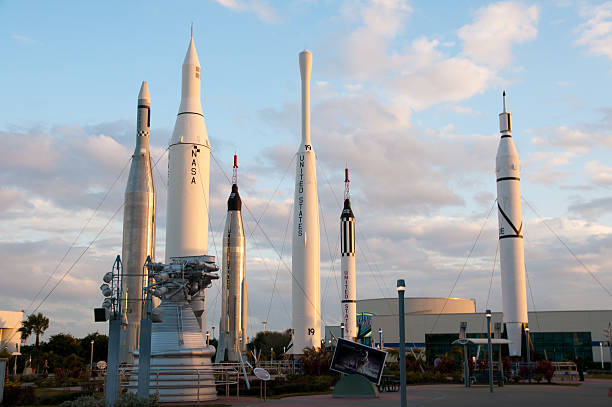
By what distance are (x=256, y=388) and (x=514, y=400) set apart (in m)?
12.6

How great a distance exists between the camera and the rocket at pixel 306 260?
45312 millimetres

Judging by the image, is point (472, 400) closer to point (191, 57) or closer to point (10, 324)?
point (191, 57)

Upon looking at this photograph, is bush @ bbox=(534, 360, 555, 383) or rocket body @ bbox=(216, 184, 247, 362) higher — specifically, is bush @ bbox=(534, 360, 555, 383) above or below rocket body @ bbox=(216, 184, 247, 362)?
below

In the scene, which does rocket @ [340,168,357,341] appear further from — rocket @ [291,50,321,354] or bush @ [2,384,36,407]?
bush @ [2,384,36,407]

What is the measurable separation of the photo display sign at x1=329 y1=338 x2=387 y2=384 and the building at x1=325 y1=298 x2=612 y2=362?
37069 mm

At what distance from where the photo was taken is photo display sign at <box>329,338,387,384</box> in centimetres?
2597

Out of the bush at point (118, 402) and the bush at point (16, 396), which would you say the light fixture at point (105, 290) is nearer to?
the bush at point (118, 402)

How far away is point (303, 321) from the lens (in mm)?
45406

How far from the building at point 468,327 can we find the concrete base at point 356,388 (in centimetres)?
3688

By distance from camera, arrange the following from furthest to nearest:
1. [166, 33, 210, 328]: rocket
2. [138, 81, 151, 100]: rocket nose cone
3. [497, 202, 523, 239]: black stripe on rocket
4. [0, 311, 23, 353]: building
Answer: [0, 311, 23, 353]: building
[497, 202, 523, 239]: black stripe on rocket
[138, 81, 151, 100]: rocket nose cone
[166, 33, 210, 328]: rocket

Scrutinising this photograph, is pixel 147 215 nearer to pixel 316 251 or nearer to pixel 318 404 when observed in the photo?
pixel 316 251

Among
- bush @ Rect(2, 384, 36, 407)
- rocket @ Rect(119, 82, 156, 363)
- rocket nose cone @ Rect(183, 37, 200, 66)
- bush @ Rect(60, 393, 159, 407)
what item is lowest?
bush @ Rect(2, 384, 36, 407)

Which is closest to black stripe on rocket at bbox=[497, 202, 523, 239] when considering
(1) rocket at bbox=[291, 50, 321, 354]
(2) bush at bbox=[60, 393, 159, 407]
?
(1) rocket at bbox=[291, 50, 321, 354]

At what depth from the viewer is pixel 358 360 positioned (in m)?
26.1
